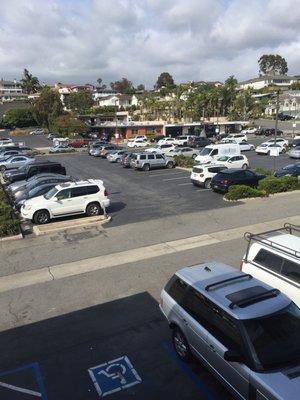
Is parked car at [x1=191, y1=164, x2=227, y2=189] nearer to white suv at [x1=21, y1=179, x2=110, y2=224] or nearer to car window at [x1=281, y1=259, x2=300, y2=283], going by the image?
white suv at [x1=21, y1=179, x2=110, y2=224]

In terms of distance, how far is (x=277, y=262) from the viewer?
31.0 ft

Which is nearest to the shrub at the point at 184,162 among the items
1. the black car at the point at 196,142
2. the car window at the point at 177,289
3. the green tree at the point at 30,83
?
the black car at the point at 196,142

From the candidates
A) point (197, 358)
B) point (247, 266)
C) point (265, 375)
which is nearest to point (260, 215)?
point (247, 266)

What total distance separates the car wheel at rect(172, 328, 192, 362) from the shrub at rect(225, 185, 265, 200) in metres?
14.7

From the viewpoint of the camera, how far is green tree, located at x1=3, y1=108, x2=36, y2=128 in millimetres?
100625

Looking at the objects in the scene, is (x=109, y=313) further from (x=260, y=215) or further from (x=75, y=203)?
(x=260, y=215)

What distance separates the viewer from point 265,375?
20.1ft

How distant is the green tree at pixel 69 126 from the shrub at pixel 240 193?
61.4 m

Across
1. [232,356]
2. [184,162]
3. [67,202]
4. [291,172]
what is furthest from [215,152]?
[232,356]

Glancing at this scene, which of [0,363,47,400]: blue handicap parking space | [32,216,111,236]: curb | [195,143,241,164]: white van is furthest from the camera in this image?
[195,143,241,164]: white van

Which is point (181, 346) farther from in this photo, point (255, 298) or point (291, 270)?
point (291, 270)

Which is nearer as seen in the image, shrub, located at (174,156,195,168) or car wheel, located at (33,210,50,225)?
car wheel, located at (33,210,50,225)

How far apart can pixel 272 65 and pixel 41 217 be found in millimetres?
171294

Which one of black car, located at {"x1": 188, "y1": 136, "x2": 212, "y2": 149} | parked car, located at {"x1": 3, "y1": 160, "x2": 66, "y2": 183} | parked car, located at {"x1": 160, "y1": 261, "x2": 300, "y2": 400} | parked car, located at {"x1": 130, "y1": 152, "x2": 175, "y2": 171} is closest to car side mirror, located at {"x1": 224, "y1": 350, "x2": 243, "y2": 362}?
parked car, located at {"x1": 160, "y1": 261, "x2": 300, "y2": 400}
